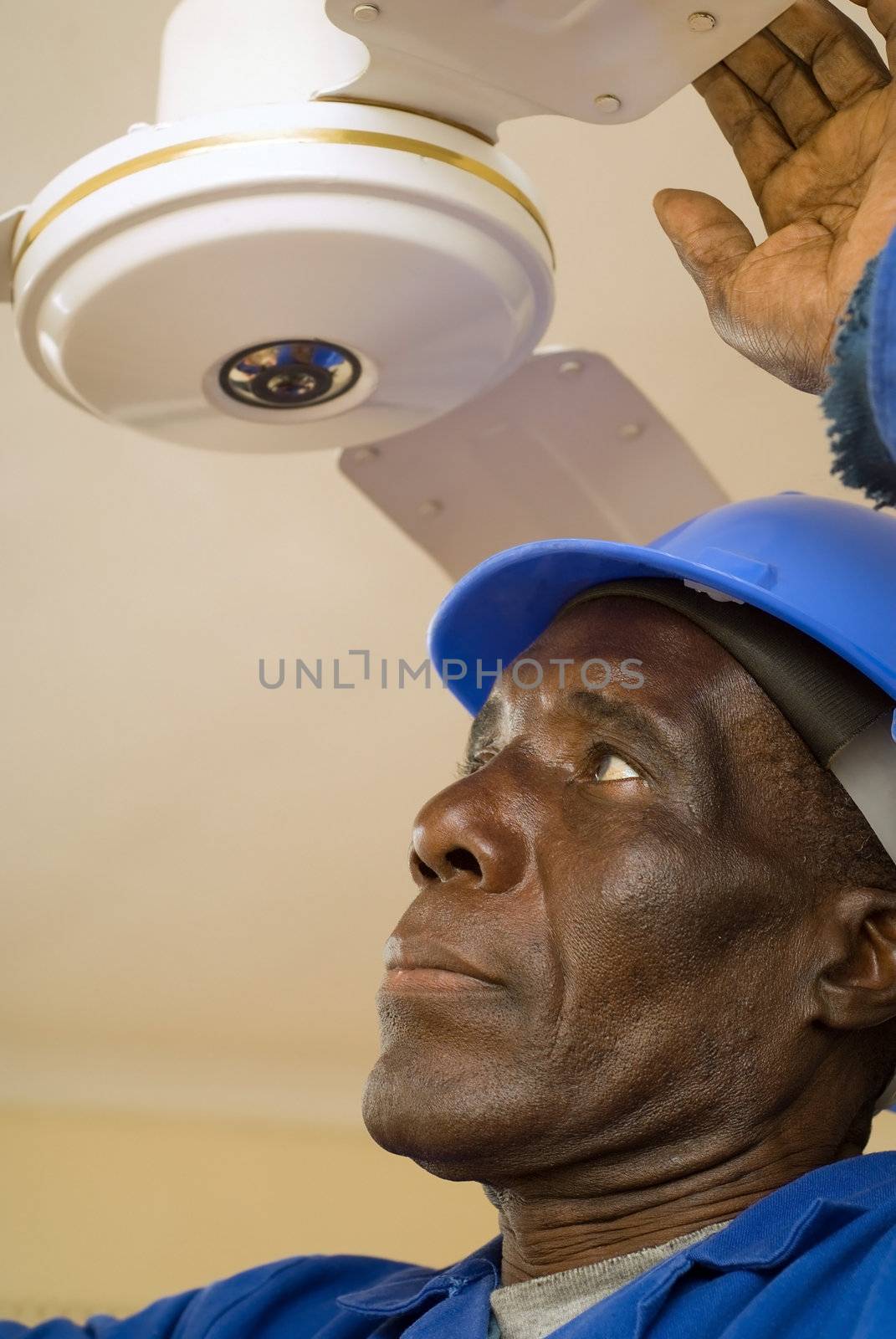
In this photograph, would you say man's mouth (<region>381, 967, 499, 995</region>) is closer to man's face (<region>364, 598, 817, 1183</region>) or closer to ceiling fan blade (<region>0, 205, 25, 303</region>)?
man's face (<region>364, 598, 817, 1183</region>)

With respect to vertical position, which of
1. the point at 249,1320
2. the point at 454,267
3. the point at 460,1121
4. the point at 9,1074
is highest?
the point at 454,267

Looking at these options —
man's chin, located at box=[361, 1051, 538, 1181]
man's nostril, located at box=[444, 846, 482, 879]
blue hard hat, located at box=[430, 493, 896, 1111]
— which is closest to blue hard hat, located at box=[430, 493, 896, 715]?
blue hard hat, located at box=[430, 493, 896, 1111]

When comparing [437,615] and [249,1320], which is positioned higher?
[437,615]

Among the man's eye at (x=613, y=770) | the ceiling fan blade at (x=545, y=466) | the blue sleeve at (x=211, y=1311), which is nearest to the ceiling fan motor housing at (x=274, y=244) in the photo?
the ceiling fan blade at (x=545, y=466)

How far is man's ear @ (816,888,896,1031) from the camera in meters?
0.99

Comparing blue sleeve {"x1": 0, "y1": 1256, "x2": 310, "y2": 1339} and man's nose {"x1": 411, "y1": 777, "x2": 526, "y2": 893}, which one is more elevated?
man's nose {"x1": 411, "y1": 777, "x2": 526, "y2": 893}

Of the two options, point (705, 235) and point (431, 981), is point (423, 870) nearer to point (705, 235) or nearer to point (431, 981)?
point (431, 981)

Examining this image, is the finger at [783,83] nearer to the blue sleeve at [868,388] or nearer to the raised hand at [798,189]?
the raised hand at [798,189]

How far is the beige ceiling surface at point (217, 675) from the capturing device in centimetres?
148

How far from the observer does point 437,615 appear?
1.23 metres

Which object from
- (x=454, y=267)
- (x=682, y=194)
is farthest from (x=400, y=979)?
(x=682, y=194)

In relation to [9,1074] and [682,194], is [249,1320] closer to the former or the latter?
[682,194]

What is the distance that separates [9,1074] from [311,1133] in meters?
0.67

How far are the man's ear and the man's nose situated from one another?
0.22m
